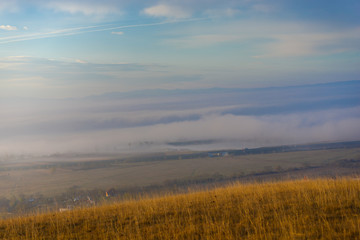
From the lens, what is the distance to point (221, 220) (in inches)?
371

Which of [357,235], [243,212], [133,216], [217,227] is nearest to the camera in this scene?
[357,235]

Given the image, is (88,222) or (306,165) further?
(306,165)

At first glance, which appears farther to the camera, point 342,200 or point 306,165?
point 306,165

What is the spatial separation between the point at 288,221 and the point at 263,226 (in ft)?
2.05

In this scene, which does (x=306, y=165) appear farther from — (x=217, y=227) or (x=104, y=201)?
(x=217, y=227)

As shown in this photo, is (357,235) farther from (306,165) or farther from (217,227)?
(306,165)

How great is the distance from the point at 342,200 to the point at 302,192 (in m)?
2.07

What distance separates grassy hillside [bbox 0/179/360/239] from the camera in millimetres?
8117

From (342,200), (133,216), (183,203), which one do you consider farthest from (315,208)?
(133,216)

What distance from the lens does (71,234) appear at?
372 inches

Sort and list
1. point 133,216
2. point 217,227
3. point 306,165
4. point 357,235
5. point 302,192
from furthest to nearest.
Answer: point 306,165 → point 302,192 → point 133,216 → point 217,227 → point 357,235

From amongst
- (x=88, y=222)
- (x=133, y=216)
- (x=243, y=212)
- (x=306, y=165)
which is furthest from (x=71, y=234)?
(x=306, y=165)

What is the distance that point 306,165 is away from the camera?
193ft

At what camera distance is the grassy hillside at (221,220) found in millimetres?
8117
